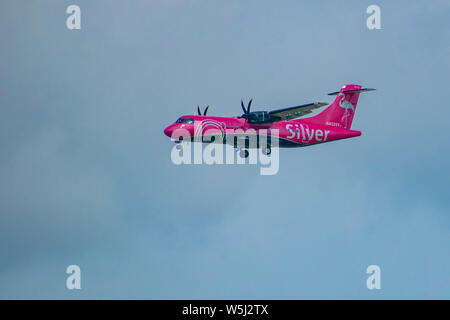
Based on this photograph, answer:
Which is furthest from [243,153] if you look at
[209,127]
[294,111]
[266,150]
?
[294,111]

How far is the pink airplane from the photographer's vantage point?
166 feet

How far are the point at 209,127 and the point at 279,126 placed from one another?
5.74 meters

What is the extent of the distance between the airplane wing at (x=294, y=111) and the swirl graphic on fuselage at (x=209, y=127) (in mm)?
3917

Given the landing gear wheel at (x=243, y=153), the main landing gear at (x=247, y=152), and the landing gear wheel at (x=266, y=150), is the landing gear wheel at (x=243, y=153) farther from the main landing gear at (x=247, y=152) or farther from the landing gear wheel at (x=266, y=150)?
the landing gear wheel at (x=266, y=150)

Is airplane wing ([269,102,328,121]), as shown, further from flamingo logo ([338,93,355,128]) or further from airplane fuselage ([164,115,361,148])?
flamingo logo ([338,93,355,128])

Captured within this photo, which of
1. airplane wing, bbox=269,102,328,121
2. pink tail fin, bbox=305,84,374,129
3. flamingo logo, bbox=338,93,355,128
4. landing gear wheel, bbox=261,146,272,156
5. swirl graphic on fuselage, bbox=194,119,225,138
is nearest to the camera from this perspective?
swirl graphic on fuselage, bbox=194,119,225,138

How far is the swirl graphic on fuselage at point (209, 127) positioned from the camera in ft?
165

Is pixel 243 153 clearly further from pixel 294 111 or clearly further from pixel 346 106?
pixel 346 106

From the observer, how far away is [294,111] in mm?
51594

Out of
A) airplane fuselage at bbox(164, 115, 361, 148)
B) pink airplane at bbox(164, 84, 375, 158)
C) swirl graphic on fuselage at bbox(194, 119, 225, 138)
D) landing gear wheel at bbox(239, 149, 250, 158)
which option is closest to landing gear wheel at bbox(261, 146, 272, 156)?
pink airplane at bbox(164, 84, 375, 158)
